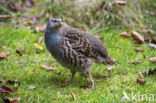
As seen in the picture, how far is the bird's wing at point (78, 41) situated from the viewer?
495 centimetres

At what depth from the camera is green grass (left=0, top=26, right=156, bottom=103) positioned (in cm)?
464

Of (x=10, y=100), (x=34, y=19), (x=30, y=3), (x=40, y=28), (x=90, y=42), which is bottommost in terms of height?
(x=10, y=100)

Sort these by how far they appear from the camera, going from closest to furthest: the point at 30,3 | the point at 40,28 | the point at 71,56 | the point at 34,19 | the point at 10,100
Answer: the point at 10,100 < the point at 71,56 < the point at 40,28 < the point at 34,19 < the point at 30,3

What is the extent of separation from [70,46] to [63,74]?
3.51 feet

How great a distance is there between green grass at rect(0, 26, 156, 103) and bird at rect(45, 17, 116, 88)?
1.40 feet

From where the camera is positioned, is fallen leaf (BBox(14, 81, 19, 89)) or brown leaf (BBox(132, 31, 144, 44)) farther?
brown leaf (BBox(132, 31, 144, 44))

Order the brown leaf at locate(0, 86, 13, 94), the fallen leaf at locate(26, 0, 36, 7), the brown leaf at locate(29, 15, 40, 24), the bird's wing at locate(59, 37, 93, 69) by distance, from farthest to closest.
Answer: the fallen leaf at locate(26, 0, 36, 7) < the brown leaf at locate(29, 15, 40, 24) < the bird's wing at locate(59, 37, 93, 69) < the brown leaf at locate(0, 86, 13, 94)

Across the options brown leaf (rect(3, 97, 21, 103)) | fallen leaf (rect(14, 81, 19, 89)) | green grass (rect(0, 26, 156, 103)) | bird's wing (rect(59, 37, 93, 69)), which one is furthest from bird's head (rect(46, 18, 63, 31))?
brown leaf (rect(3, 97, 21, 103))

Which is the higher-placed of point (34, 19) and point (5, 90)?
point (34, 19)

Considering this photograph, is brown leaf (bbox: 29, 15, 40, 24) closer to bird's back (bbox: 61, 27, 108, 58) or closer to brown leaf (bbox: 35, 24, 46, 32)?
brown leaf (bbox: 35, 24, 46, 32)

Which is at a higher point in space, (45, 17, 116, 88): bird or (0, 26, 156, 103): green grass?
(45, 17, 116, 88): bird

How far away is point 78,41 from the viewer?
500cm

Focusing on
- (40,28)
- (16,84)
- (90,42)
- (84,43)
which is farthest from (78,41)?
(40,28)

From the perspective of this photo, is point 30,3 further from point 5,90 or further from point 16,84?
point 5,90
